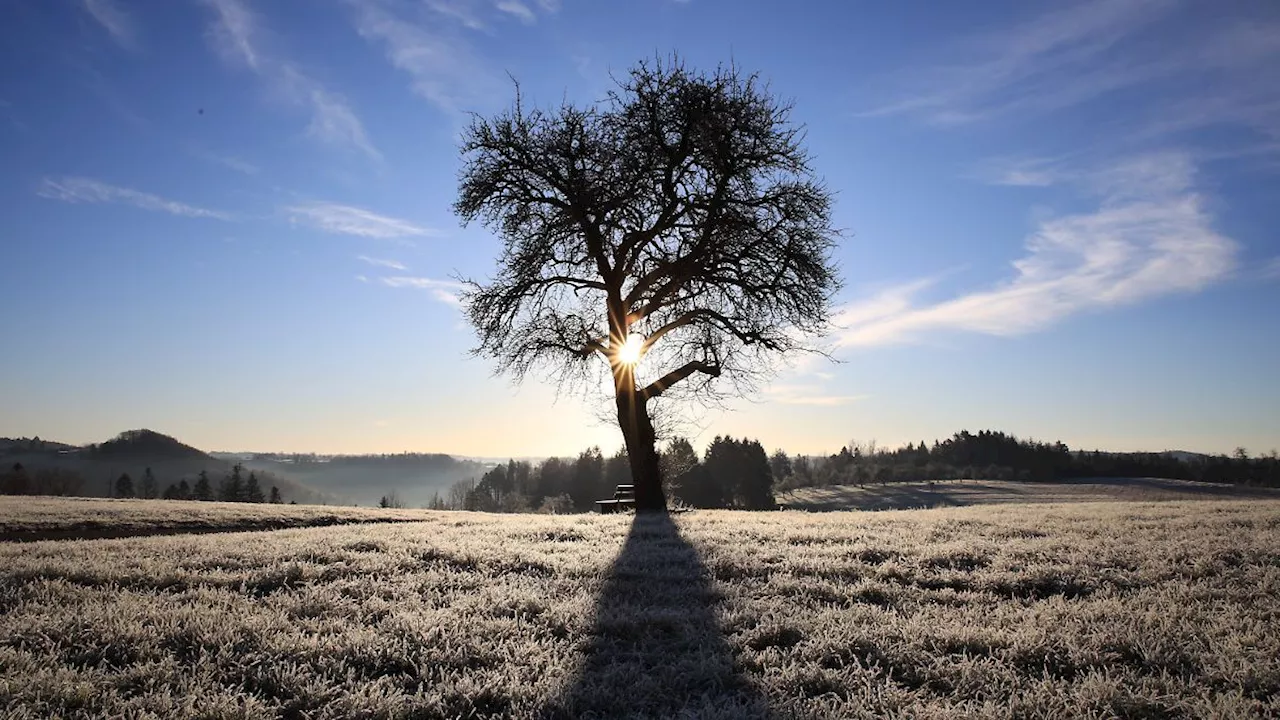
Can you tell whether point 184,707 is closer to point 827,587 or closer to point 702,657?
point 702,657

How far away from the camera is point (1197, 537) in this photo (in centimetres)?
1031

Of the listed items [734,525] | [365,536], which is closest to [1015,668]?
[734,525]

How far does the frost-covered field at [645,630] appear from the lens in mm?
4453

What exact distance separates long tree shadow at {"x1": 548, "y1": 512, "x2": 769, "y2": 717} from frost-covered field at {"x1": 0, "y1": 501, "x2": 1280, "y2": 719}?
0.08 ft

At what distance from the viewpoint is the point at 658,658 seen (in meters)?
5.50

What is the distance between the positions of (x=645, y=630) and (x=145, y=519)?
17.9m

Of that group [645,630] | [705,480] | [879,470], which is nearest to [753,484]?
[705,480]

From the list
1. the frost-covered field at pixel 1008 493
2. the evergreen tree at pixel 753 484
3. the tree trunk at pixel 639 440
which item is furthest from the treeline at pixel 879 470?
the tree trunk at pixel 639 440

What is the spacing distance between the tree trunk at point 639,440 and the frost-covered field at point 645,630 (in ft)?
32.2

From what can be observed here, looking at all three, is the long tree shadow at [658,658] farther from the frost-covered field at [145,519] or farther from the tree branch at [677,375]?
the frost-covered field at [145,519]

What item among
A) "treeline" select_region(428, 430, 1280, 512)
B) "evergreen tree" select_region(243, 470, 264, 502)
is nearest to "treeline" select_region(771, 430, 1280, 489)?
"treeline" select_region(428, 430, 1280, 512)

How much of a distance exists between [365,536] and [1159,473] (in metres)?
155

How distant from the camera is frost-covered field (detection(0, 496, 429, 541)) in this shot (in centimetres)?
1617

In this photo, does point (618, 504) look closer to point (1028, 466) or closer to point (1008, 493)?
point (1008, 493)
